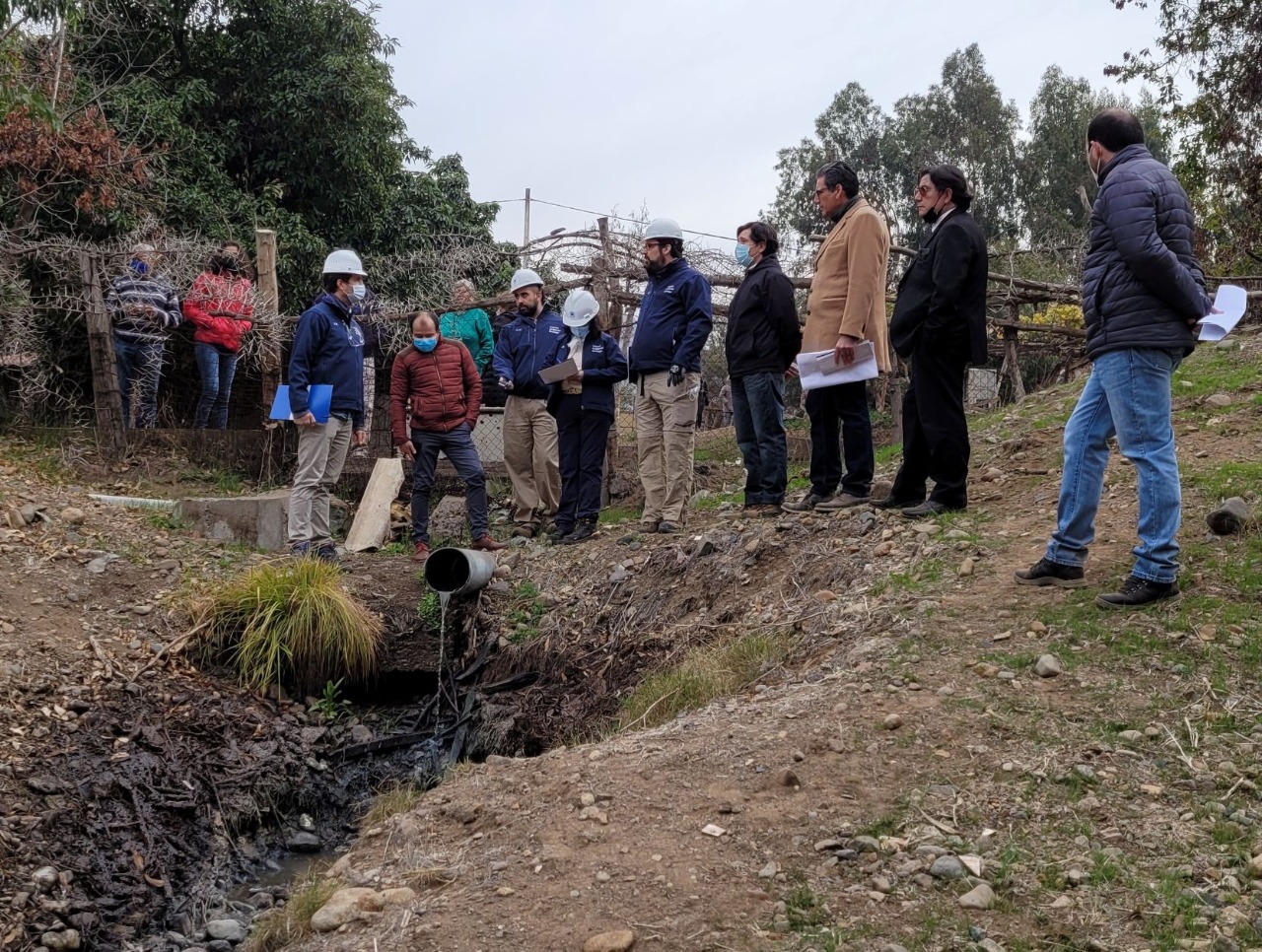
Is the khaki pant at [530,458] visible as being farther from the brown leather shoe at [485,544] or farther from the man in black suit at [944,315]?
the man in black suit at [944,315]

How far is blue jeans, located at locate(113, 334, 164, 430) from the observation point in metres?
9.49

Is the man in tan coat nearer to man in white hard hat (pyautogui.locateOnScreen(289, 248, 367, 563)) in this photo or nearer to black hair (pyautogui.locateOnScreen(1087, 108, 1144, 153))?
black hair (pyautogui.locateOnScreen(1087, 108, 1144, 153))

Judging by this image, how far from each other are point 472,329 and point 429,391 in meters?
2.08

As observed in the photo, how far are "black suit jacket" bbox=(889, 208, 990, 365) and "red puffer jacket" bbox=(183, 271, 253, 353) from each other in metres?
5.92

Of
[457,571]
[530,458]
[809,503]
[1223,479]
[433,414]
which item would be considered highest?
[433,414]

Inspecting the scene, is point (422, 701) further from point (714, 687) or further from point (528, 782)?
point (528, 782)

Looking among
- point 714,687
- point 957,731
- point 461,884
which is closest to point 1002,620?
point 957,731

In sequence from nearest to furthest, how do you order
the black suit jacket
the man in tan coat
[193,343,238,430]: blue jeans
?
1. the black suit jacket
2. the man in tan coat
3. [193,343,238,430]: blue jeans

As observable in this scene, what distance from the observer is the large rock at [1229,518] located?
5266 mm

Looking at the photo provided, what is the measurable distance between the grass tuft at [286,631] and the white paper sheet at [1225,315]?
4.75 meters

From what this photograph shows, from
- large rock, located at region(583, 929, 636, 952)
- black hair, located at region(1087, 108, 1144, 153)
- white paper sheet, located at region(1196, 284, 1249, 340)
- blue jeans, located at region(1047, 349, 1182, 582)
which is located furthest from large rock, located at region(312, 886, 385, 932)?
black hair, located at region(1087, 108, 1144, 153)

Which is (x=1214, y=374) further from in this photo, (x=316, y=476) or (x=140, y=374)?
(x=140, y=374)

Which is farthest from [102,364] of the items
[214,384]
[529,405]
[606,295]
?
[606,295]

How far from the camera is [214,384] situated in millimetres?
9930
